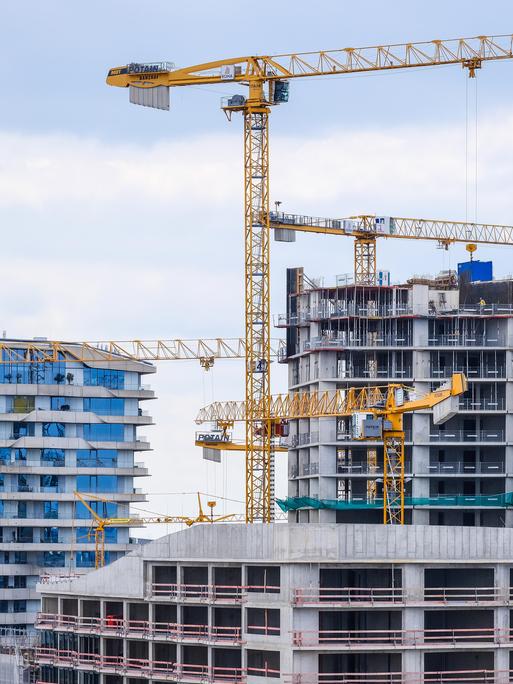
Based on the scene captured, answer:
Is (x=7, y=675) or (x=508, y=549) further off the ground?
(x=508, y=549)

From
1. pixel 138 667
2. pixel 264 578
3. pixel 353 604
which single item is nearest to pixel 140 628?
pixel 138 667

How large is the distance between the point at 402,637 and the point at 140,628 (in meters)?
19.4

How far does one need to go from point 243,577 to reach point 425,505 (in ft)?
223

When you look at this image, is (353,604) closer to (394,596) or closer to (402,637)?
(394,596)

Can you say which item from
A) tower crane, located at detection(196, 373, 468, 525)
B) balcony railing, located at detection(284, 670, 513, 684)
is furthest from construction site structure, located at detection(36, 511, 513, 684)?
tower crane, located at detection(196, 373, 468, 525)

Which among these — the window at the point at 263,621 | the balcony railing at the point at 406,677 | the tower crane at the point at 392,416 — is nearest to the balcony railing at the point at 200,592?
the window at the point at 263,621

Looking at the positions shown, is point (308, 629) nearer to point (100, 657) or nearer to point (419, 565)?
point (419, 565)

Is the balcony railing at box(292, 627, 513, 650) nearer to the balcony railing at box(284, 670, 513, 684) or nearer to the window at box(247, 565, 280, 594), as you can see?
the balcony railing at box(284, 670, 513, 684)

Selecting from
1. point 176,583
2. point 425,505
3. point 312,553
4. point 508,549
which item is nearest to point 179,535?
point 176,583

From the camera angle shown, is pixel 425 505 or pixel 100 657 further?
pixel 425 505

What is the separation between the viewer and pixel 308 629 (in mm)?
129250

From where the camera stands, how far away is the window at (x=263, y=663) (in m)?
130

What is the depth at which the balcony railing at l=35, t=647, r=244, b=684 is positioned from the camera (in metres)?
134

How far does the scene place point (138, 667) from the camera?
142 metres
